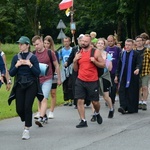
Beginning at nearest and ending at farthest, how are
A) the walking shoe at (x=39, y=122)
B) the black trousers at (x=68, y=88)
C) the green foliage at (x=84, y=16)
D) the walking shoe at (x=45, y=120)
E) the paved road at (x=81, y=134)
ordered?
the paved road at (x=81, y=134) → the walking shoe at (x=39, y=122) → the walking shoe at (x=45, y=120) → the black trousers at (x=68, y=88) → the green foliage at (x=84, y=16)

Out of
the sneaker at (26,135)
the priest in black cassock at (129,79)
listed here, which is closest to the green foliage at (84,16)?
the priest in black cassock at (129,79)

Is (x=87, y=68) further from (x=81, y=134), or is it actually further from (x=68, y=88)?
(x=68, y=88)

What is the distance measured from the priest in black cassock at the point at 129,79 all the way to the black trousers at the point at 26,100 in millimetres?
3513

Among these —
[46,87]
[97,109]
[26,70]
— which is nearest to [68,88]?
[46,87]

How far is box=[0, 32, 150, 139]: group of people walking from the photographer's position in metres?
9.53

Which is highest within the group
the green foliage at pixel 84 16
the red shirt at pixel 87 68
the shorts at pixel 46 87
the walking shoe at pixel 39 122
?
the green foliage at pixel 84 16

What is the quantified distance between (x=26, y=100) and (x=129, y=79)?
3.89 m

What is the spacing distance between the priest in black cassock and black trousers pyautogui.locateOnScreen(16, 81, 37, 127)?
3.51 meters

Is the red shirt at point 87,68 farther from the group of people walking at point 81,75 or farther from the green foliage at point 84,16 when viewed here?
the green foliage at point 84,16

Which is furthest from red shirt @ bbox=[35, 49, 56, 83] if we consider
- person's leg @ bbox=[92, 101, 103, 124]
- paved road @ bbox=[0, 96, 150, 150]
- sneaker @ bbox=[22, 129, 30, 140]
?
sneaker @ bbox=[22, 129, 30, 140]

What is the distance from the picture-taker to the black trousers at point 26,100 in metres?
9.48

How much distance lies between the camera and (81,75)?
34.3ft

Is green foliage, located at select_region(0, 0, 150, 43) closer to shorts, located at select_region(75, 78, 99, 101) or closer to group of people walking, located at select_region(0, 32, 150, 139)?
group of people walking, located at select_region(0, 32, 150, 139)

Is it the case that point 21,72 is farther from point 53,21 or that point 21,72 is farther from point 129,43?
point 53,21
